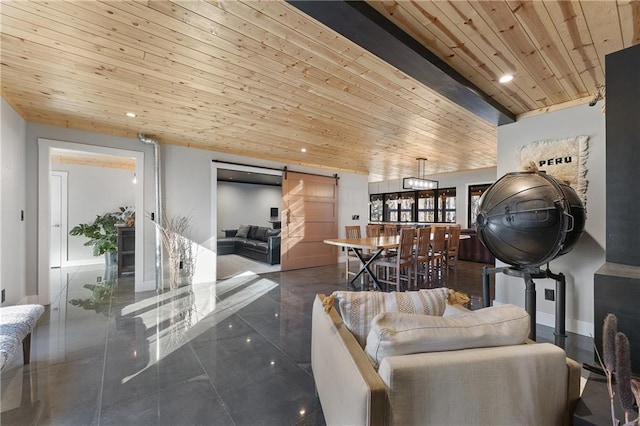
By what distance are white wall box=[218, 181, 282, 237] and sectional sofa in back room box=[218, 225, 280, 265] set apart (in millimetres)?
447

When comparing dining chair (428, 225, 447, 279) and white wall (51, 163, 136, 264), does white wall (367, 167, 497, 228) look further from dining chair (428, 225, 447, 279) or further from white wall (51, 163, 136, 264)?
white wall (51, 163, 136, 264)

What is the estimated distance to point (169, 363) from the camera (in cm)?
212

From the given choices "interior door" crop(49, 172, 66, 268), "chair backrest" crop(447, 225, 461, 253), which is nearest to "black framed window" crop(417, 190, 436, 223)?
"chair backrest" crop(447, 225, 461, 253)

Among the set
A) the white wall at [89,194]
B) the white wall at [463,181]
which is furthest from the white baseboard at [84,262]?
the white wall at [463,181]

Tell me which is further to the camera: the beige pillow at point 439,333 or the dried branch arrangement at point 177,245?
the dried branch arrangement at point 177,245

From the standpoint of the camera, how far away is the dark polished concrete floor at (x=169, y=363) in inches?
63.3

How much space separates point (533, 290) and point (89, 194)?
8.11 meters

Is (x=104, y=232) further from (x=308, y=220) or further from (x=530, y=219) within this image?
(x=530, y=219)

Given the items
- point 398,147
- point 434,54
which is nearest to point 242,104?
point 434,54

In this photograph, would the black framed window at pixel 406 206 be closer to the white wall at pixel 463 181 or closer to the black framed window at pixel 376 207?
the black framed window at pixel 376 207

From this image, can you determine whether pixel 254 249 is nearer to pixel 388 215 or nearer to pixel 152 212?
pixel 152 212

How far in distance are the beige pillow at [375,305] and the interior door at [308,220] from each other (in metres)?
4.45

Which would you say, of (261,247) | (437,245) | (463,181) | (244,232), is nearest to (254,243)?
(261,247)

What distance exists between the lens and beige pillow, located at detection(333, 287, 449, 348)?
4.23 ft
